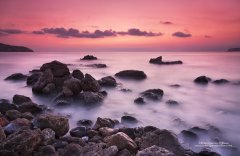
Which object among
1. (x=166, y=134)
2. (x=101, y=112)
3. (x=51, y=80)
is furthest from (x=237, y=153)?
(x=51, y=80)

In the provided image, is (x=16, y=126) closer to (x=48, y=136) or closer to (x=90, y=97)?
(x=48, y=136)

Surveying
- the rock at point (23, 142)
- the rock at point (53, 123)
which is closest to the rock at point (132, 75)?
the rock at point (53, 123)

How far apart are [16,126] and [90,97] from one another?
6.84 meters

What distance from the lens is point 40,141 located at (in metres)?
6.45

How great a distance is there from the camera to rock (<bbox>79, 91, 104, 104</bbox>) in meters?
14.1

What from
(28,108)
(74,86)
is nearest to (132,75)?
(74,86)

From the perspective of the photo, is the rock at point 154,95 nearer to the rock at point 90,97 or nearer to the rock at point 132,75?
the rock at point 90,97

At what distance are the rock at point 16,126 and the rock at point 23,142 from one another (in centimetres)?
136

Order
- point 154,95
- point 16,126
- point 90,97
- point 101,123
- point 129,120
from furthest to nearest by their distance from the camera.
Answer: point 154,95 < point 90,97 < point 129,120 < point 101,123 < point 16,126

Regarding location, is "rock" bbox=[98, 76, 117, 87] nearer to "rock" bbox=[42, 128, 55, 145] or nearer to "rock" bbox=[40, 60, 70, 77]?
"rock" bbox=[40, 60, 70, 77]

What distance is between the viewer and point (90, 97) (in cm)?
1448

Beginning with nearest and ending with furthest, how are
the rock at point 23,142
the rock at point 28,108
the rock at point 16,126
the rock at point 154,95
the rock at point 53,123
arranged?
the rock at point 23,142
the rock at point 16,126
the rock at point 53,123
the rock at point 28,108
the rock at point 154,95

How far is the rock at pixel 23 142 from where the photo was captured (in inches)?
235

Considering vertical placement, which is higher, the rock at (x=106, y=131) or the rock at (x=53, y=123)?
the rock at (x=53, y=123)
